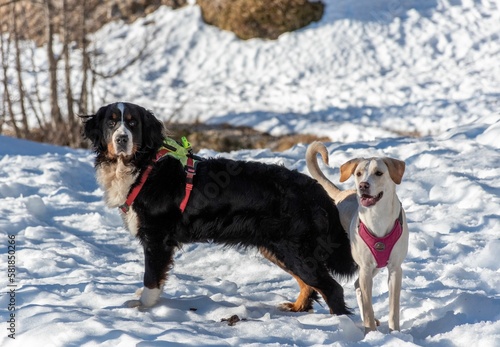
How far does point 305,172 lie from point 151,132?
10.6ft

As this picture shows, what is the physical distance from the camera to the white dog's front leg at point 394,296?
4020 mm

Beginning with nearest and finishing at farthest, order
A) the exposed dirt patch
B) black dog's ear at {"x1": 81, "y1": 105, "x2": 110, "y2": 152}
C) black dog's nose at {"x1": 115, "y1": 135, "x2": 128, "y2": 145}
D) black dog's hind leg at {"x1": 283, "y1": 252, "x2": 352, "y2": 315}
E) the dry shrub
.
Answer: black dog's hind leg at {"x1": 283, "y1": 252, "x2": 352, "y2": 315}, black dog's nose at {"x1": 115, "y1": 135, "x2": 128, "y2": 145}, black dog's ear at {"x1": 81, "y1": 105, "x2": 110, "y2": 152}, the exposed dirt patch, the dry shrub

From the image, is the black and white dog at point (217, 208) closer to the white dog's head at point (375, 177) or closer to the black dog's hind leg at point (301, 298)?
the black dog's hind leg at point (301, 298)

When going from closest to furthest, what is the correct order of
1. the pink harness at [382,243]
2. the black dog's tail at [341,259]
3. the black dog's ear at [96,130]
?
1. the pink harness at [382,243]
2. the black dog's tail at [341,259]
3. the black dog's ear at [96,130]

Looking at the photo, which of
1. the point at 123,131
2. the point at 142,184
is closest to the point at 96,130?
the point at 123,131

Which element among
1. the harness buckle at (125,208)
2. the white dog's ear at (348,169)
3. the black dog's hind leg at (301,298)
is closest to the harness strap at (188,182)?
the harness buckle at (125,208)

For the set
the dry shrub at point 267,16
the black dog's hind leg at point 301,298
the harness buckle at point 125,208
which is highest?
the dry shrub at point 267,16

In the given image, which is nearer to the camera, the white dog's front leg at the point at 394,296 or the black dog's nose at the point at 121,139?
the white dog's front leg at the point at 394,296

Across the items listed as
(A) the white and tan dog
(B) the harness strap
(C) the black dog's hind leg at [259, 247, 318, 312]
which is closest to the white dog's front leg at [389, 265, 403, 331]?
(A) the white and tan dog

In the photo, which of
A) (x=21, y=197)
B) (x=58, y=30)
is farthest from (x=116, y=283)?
(x=58, y=30)

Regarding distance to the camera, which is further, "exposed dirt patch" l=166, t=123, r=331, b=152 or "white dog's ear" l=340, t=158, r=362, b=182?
"exposed dirt patch" l=166, t=123, r=331, b=152

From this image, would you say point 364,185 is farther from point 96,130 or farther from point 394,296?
point 96,130

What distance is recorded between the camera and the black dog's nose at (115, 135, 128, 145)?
4664 mm

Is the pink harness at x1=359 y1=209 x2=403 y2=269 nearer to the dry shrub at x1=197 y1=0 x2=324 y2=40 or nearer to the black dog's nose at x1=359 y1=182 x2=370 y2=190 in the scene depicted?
the black dog's nose at x1=359 y1=182 x2=370 y2=190
